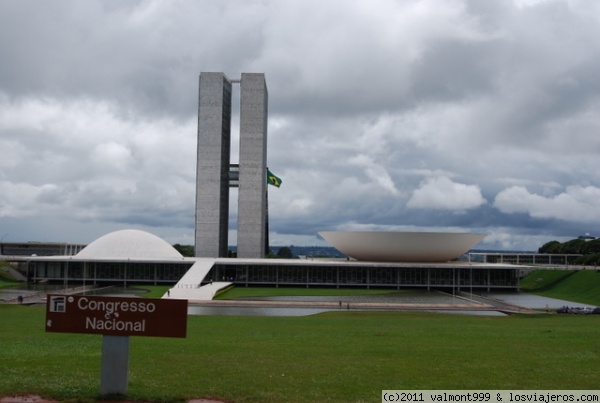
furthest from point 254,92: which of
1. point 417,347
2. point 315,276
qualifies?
point 417,347

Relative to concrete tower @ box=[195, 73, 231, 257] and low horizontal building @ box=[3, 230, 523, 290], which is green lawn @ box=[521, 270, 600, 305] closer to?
low horizontal building @ box=[3, 230, 523, 290]

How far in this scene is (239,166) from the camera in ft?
252

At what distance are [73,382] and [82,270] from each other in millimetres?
59221

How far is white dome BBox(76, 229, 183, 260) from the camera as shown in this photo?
217ft

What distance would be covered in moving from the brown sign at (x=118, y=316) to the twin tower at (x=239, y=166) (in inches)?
2603

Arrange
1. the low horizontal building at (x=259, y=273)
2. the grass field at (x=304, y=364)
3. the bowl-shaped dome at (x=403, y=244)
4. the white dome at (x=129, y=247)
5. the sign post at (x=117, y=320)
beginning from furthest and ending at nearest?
the white dome at (x=129, y=247)
the low horizontal building at (x=259, y=273)
the bowl-shaped dome at (x=403, y=244)
the grass field at (x=304, y=364)
the sign post at (x=117, y=320)

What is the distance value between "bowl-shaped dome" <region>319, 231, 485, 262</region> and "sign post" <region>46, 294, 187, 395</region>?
53388 millimetres

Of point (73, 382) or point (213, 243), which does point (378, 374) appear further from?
point (213, 243)

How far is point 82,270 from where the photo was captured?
6644cm

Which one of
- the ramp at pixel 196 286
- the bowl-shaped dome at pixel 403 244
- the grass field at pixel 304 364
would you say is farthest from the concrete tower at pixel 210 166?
the grass field at pixel 304 364

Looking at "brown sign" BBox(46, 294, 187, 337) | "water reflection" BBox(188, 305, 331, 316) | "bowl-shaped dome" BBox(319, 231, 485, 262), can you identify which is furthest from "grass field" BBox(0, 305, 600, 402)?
"bowl-shaped dome" BBox(319, 231, 485, 262)

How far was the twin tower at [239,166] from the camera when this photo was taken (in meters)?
76.3

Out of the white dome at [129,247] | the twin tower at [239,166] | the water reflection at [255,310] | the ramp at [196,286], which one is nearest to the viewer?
the water reflection at [255,310]

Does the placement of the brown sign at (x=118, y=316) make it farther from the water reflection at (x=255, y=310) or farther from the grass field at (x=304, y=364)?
the water reflection at (x=255, y=310)
